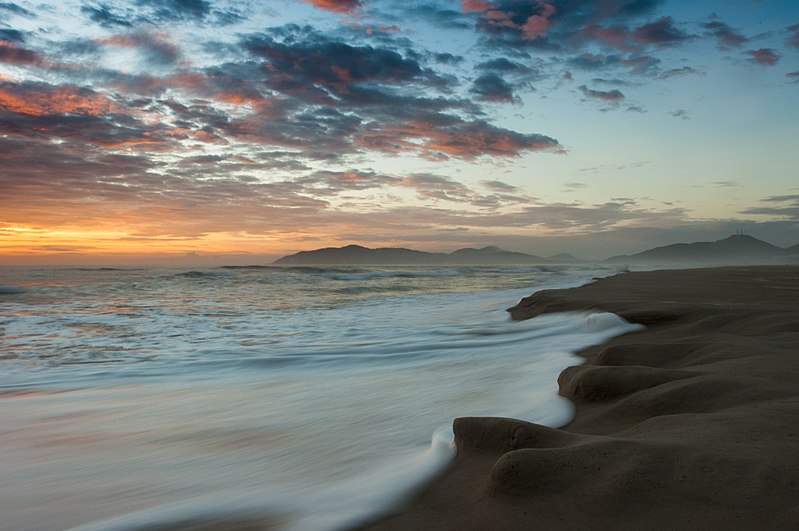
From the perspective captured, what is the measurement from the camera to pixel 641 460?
1.66m

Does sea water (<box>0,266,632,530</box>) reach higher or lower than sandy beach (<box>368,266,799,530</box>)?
lower

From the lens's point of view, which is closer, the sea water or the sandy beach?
the sandy beach

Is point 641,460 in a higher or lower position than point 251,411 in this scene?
higher

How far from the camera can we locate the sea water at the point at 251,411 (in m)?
2.14

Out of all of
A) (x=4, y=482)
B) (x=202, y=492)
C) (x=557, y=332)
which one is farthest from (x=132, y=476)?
(x=557, y=332)

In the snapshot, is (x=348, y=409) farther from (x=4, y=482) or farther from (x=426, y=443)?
(x=4, y=482)

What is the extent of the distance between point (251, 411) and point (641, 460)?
279 centimetres

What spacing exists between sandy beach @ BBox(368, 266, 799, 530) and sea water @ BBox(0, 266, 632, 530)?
26cm

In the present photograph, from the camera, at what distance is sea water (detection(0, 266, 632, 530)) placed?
2137 mm

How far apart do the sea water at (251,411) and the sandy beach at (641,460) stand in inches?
10.2

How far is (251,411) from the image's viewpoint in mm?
3639

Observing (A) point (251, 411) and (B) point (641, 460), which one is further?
(A) point (251, 411)

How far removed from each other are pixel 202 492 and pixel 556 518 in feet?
5.23

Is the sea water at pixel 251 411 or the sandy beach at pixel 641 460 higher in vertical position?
the sandy beach at pixel 641 460
